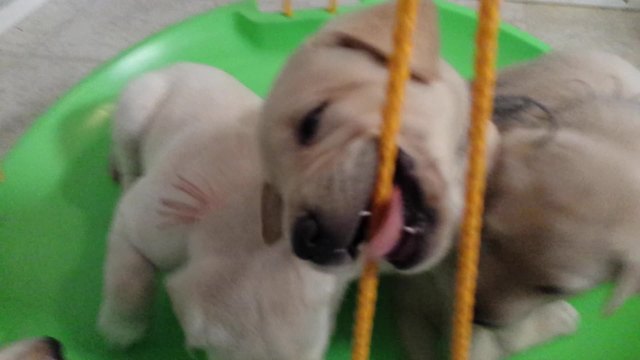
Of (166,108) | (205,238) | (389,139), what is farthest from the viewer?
(166,108)

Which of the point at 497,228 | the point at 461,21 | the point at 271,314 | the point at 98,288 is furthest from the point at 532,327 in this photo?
the point at 461,21

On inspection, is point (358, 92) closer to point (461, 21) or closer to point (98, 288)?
point (98, 288)

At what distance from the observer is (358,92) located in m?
0.70

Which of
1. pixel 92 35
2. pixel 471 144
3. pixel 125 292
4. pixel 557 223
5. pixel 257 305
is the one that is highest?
pixel 471 144

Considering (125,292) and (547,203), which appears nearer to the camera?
(547,203)

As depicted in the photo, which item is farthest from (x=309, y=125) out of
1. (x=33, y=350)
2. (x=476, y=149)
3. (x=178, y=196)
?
(x=33, y=350)

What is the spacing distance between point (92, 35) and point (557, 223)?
1348 millimetres

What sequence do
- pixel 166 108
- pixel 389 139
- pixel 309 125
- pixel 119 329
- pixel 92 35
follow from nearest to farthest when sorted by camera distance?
1. pixel 389 139
2. pixel 309 125
3. pixel 119 329
4. pixel 166 108
5. pixel 92 35

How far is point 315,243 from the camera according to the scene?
2.13 feet

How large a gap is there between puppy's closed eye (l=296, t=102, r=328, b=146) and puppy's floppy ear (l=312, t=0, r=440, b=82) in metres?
0.09

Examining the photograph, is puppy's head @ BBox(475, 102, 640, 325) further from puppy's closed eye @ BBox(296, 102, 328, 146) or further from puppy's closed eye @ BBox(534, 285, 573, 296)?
puppy's closed eye @ BBox(296, 102, 328, 146)

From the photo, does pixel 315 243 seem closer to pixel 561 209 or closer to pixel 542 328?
pixel 561 209

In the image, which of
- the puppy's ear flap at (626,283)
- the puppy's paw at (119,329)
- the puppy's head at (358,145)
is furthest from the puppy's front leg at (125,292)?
the puppy's ear flap at (626,283)

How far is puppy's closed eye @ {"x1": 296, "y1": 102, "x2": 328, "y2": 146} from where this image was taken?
0.70 m
